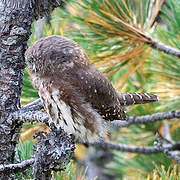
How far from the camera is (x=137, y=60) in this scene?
1732 mm

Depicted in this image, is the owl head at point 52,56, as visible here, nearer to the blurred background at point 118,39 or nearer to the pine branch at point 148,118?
the blurred background at point 118,39

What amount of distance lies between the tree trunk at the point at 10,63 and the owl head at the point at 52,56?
4 cm

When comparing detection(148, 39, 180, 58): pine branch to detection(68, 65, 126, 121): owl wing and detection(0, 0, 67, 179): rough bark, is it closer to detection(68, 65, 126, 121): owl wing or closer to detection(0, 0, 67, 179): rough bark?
detection(68, 65, 126, 121): owl wing

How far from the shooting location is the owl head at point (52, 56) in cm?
106

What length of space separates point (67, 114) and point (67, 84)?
0.09 metres

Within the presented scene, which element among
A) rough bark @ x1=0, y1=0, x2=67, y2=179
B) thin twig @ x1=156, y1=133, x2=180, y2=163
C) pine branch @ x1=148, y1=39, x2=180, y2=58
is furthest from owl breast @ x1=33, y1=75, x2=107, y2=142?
thin twig @ x1=156, y1=133, x2=180, y2=163

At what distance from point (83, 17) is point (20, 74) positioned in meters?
0.48

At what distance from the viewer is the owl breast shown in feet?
3.70

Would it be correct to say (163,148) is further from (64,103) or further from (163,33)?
(64,103)

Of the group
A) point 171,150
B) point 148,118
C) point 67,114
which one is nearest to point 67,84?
point 67,114

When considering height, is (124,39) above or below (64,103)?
above

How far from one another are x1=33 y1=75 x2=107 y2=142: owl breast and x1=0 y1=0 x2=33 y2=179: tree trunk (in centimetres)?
11

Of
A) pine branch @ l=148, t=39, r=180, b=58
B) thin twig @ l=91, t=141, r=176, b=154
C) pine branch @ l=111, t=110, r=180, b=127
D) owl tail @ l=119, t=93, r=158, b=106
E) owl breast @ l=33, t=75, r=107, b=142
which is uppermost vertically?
pine branch @ l=148, t=39, r=180, b=58

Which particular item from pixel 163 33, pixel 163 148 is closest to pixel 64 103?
pixel 163 33
